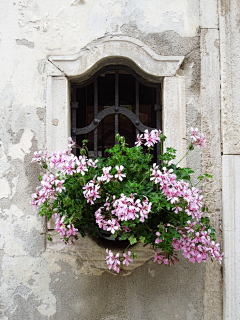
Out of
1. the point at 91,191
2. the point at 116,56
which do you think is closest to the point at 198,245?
the point at 91,191

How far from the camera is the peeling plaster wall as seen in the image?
233cm

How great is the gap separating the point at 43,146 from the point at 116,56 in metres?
0.85

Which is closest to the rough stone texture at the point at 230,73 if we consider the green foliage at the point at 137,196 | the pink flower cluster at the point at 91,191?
the green foliage at the point at 137,196

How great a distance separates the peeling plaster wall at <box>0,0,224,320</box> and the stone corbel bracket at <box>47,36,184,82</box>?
0.19 ft

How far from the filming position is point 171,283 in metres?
2.35

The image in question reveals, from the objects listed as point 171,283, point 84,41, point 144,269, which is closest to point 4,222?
point 144,269

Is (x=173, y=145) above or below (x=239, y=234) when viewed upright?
above

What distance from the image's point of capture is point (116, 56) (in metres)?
2.44

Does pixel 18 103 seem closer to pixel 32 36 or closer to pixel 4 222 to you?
pixel 32 36

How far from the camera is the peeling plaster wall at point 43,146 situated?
233 centimetres

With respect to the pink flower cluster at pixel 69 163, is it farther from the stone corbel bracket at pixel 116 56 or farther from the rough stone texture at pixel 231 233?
the rough stone texture at pixel 231 233

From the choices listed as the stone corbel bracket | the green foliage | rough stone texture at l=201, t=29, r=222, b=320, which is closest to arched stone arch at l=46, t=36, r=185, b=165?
the stone corbel bracket

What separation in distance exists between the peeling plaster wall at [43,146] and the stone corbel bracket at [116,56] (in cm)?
6

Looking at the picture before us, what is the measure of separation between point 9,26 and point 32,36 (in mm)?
189
